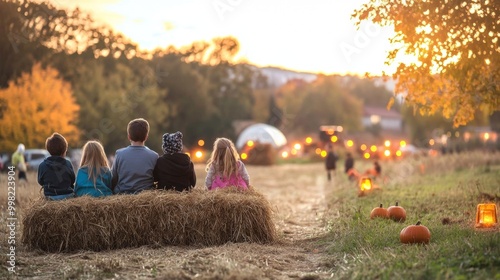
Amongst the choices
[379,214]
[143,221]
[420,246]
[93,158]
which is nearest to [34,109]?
[93,158]

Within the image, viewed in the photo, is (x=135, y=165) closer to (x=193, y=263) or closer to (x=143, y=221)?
(x=143, y=221)

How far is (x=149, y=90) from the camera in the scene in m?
61.8

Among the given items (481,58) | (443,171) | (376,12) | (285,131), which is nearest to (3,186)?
(376,12)

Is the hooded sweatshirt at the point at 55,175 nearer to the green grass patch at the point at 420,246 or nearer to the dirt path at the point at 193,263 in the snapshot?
the dirt path at the point at 193,263

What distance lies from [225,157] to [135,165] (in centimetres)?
143

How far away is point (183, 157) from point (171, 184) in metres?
0.45

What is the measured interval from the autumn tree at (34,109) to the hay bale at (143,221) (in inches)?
826

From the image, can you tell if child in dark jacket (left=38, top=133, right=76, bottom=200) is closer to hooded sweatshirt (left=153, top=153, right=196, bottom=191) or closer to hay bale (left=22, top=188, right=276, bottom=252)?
hay bale (left=22, top=188, right=276, bottom=252)

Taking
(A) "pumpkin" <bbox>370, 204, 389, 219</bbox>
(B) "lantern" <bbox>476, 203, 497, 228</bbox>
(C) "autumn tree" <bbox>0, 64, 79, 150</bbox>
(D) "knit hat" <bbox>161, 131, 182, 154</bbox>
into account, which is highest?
(C) "autumn tree" <bbox>0, 64, 79, 150</bbox>

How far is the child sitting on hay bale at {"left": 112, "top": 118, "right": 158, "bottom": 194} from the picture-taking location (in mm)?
11812

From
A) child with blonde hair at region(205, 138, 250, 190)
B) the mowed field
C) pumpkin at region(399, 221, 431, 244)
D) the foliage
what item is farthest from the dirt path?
the foliage

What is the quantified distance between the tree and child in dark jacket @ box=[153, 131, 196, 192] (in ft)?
14.4

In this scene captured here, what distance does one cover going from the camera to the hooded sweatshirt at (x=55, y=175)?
464 inches

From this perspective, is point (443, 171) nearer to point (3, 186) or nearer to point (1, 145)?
point (3, 186)
